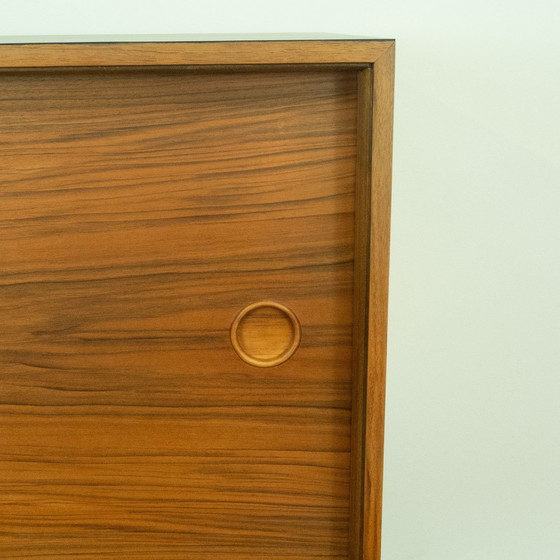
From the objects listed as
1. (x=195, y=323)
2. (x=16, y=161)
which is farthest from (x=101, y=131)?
(x=195, y=323)

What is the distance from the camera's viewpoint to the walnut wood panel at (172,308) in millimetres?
766

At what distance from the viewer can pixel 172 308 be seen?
79 cm

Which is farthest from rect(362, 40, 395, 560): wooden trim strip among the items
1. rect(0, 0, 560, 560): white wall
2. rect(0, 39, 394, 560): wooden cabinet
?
rect(0, 0, 560, 560): white wall

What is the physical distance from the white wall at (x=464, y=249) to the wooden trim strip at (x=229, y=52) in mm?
237

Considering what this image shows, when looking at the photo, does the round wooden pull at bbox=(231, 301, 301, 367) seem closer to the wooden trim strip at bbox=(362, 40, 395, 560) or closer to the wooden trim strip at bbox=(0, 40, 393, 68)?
the wooden trim strip at bbox=(362, 40, 395, 560)

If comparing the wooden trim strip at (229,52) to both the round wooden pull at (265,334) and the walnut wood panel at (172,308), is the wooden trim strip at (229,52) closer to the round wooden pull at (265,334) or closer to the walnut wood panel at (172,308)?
the walnut wood panel at (172,308)

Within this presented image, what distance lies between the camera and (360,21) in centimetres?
93

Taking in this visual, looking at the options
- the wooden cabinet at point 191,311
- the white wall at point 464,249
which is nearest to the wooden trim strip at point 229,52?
the wooden cabinet at point 191,311

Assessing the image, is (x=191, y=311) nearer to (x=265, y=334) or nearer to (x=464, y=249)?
(x=265, y=334)

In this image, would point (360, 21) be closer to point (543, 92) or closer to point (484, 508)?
point (543, 92)

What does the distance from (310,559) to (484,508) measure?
330 mm

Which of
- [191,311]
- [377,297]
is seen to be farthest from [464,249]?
[191,311]

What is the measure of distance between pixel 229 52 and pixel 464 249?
18.1 inches

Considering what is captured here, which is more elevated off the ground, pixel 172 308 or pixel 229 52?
pixel 229 52
